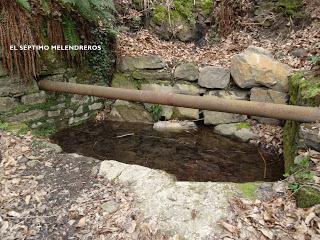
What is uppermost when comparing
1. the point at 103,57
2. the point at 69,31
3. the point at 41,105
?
→ the point at 69,31

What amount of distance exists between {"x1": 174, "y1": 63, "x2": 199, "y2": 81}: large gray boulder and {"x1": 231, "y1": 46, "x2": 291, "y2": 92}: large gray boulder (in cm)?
79

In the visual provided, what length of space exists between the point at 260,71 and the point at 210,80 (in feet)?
2.98

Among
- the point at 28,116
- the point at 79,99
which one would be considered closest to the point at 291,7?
the point at 79,99

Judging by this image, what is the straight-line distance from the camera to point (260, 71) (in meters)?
5.36

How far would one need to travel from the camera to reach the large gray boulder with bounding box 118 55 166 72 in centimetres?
613

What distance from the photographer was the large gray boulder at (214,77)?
5.73 metres

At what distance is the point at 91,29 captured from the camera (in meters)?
5.68

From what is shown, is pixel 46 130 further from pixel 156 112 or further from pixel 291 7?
pixel 291 7

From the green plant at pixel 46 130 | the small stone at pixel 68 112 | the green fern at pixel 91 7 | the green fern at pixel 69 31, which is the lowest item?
the green plant at pixel 46 130

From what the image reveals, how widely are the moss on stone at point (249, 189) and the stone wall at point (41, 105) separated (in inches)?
127

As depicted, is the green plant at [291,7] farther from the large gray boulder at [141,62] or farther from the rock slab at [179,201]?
the rock slab at [179,201]

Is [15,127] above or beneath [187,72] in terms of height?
beneath

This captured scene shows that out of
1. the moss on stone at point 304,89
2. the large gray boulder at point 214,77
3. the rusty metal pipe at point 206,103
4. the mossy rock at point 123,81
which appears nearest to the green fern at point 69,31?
the rusty metal pipe at point 206,103

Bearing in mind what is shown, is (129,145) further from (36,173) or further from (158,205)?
(158,205)
